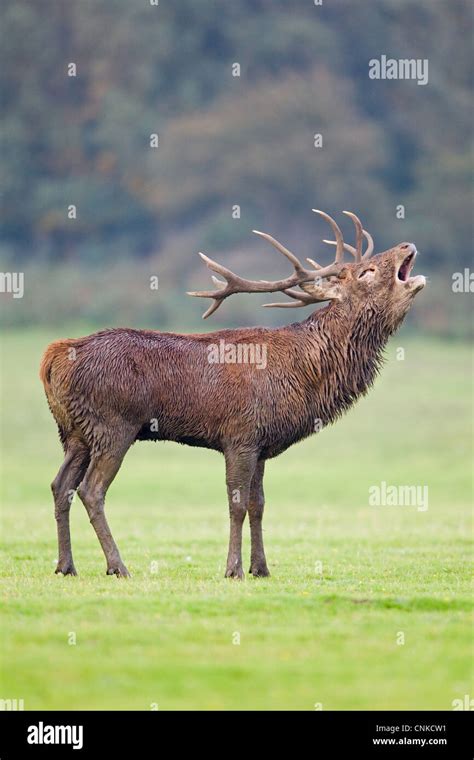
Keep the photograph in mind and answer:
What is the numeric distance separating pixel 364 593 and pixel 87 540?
21.6 ft

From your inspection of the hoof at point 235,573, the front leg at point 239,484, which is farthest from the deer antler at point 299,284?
the hoof at point 235,573

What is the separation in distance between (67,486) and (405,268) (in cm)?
383

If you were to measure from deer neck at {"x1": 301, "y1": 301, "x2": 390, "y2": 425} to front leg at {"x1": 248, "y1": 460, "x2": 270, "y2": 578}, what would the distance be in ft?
2.81

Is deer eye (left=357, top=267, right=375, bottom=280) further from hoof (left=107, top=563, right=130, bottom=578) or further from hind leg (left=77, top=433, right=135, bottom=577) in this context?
hoof (left=107, top=563, right=130, bottom=578)

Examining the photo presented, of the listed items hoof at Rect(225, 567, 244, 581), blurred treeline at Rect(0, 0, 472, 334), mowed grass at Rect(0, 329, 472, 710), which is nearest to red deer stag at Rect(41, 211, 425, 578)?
hoof at Rect(225, 567, 244, 581)

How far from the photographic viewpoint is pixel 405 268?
14.9 meters

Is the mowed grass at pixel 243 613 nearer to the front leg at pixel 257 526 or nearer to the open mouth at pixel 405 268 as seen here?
the front leg at pixel 257 526

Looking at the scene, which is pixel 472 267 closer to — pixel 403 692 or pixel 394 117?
pixel 394 117

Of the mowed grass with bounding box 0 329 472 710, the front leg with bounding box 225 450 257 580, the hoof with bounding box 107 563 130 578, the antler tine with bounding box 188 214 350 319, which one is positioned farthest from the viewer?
the antler tine with bounding box 188 214 350 319

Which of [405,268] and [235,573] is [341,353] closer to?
[405,268]

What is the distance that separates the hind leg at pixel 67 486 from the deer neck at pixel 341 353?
228 centimetres

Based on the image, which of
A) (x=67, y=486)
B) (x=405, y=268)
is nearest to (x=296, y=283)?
(x=405, y=268)

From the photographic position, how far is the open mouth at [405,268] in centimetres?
1478

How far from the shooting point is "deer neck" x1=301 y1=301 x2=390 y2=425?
14758 millimetres
